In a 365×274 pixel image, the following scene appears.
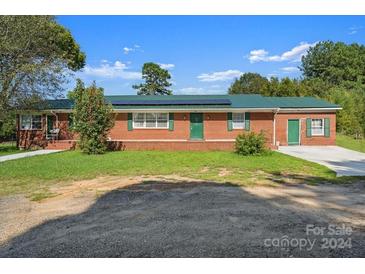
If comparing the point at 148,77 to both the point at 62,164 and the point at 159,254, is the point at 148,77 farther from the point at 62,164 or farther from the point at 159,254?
the point at 159,254

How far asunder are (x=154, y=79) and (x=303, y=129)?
38.8 meters

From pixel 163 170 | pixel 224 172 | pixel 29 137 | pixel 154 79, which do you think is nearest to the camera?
pixel 224 172

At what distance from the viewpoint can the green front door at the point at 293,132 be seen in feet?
71.1

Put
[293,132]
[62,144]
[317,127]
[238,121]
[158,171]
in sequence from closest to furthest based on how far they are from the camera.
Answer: [158,171], [62,144], [238,121], [317,127], [293,132]

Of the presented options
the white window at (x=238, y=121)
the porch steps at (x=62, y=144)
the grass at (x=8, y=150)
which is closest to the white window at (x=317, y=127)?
the white window at (x=238, y=121)

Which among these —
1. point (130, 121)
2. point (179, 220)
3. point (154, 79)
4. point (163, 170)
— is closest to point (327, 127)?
point (130, 121)

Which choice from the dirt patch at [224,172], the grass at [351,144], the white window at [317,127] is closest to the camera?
the dirt patch at [224,172]

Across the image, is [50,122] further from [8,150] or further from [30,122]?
[8,150]

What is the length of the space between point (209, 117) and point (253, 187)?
13309 mm

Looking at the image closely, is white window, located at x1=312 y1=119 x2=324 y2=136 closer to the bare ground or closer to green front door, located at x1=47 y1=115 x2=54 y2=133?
the bare ground

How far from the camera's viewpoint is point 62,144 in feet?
66.4

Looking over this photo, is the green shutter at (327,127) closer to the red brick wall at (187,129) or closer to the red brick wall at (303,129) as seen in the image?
the red brick wall at (303,129)

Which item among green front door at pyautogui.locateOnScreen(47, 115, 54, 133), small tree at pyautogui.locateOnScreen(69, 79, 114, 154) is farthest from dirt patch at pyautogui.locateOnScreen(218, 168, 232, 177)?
green front door at pyautogui.locateOnScreen(47, 115, 54, 133)

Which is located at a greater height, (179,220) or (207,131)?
(207,131)
